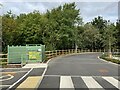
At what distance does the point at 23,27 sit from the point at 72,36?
13.5 meters

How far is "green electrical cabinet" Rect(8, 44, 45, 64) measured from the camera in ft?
107

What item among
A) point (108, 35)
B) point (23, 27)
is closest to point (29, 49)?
point (23, 27)

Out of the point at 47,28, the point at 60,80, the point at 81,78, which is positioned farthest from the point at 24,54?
the point at 47,28

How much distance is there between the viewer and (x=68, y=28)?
79.8m

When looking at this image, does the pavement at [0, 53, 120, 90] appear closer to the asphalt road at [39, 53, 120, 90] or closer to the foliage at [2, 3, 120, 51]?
the asphalt road at [39, 53, 120, 90]

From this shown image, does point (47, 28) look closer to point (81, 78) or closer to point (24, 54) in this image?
point (24, 54)

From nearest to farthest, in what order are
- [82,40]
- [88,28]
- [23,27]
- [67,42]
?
1. [23,27]
2. [67,42]
3. [82,40]
4. [88,28]

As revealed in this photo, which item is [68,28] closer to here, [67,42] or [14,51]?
[67,42]

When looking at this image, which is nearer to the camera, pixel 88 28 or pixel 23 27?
pixel 23 27

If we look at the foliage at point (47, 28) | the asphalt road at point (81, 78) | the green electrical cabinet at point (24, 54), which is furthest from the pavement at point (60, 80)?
the foliage at point (47, 28)

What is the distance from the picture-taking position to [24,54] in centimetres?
3331

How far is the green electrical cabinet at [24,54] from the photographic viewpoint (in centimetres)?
3262

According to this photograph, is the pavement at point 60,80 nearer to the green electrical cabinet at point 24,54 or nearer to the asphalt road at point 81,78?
the asphalt road at point 81,78

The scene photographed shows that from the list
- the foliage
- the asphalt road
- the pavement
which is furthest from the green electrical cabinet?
the foliage
